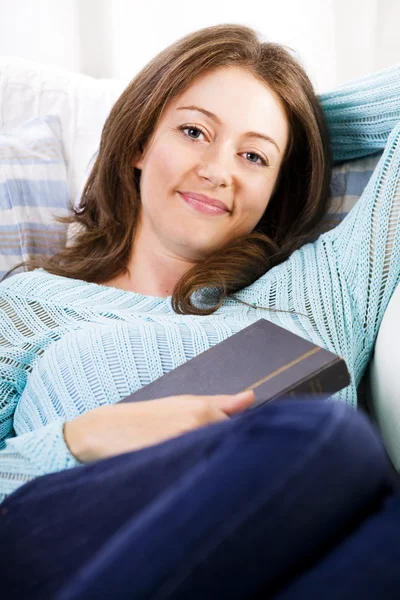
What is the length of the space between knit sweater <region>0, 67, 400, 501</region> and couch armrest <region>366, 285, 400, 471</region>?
0.13ft

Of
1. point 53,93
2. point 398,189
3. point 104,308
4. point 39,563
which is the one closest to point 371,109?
point 398,189

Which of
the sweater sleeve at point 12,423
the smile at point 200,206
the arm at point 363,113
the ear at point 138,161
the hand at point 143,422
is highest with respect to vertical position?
the arm at point 363,113

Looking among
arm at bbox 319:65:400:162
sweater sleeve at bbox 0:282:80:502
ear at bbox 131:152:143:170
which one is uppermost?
arm at bbox 319:65:400:162

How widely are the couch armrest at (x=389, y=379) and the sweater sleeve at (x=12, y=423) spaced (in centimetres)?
43

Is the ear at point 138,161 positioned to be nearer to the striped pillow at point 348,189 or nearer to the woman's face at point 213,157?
the woman's face at point 213,157

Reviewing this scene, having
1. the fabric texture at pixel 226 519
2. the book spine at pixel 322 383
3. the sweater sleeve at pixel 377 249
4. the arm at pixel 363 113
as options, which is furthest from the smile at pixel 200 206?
the fabric texture at pixel 226 519

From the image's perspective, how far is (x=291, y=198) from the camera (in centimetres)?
132

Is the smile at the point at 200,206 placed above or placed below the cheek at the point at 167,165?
below

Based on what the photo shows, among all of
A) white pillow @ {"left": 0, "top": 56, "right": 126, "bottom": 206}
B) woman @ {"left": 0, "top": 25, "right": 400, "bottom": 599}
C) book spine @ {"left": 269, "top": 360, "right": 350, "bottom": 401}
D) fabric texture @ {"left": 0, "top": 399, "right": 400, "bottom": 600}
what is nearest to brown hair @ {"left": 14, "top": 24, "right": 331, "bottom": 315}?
woman @ {"left": 0, "top": 25, "right": 400, "bottom": 599}

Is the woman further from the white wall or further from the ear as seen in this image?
the white wall

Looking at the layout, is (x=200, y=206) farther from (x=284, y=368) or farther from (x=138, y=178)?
(x=284, y=368)

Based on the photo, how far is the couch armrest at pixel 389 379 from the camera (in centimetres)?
87

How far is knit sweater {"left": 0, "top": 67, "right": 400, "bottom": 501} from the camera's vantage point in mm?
895

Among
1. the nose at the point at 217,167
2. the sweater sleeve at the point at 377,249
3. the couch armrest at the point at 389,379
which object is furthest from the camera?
the nose at the point at 217,167
